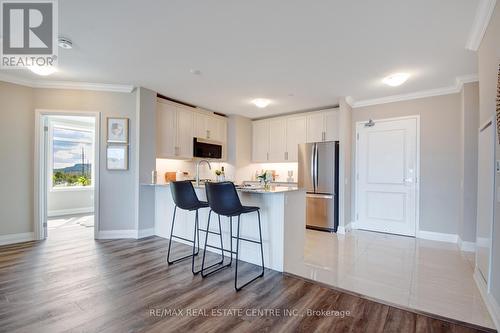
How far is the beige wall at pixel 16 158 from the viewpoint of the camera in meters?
3.66

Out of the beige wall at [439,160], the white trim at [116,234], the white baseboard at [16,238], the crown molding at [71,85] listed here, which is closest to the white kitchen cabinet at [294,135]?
the beige wall at [439,160]

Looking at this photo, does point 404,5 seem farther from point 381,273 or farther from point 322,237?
point 322,237

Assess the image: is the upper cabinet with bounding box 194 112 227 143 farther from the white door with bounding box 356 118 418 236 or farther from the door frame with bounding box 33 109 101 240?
the white door with bounding box 356 118 418 236

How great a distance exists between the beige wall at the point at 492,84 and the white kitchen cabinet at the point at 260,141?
4218mm

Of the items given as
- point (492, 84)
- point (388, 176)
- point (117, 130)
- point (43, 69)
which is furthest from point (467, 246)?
point (43, 69)

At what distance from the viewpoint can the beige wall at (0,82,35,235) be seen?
3.66 m

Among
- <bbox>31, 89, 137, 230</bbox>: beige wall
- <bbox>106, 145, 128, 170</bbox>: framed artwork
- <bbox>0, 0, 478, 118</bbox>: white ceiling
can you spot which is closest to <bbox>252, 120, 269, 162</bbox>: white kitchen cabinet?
<bbox>0, 0, 478, 118</bbox>: white ceiling

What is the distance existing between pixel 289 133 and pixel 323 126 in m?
0.84

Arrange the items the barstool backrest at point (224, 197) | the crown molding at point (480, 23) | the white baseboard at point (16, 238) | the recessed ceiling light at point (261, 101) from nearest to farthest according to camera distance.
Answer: the crown molding at point (480, 23) < the barstool backrest at point (224, 197) < the white baseboard at point (16, 238) < the recessed ceiling light at point (261, 101)

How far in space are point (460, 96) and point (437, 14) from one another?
2.59 m

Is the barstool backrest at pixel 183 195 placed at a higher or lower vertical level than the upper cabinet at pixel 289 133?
lower

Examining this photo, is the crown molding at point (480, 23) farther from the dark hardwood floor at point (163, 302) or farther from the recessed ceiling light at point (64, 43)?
the recessed ceiling light at point (64, 43)

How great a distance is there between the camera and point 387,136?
4656mm

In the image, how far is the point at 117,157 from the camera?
4.06 meters
